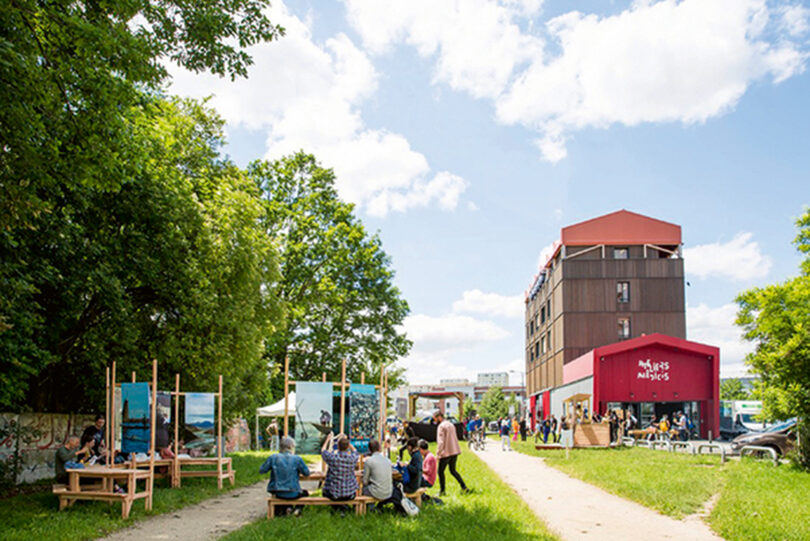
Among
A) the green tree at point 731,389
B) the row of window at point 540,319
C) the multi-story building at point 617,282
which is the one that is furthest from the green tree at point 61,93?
the green tree at point 731,389

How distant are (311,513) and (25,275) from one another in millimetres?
6600

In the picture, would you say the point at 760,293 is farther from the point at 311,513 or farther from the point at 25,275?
the point at 25,275

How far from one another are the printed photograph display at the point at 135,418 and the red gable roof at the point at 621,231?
4677 centimetres

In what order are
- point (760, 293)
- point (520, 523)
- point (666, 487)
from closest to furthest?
point (520, 523)
point (666, 487)
point (760, 293)

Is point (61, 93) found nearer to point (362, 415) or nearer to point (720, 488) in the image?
point (362, 415)

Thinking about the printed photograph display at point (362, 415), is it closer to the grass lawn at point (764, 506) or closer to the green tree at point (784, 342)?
the grass lawn at point (764, 506)

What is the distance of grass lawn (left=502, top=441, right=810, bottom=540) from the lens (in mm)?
10734

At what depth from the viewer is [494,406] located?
126000 mm

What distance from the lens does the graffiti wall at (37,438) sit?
1680cm

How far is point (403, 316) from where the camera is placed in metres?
39.4

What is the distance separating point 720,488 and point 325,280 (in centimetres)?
2261

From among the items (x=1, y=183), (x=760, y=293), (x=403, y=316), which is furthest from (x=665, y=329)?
(x=1, y=183)

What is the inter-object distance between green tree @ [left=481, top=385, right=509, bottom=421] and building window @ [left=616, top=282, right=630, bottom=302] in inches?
2709

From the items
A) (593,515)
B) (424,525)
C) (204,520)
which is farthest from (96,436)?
(593,515)
